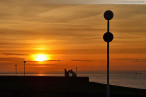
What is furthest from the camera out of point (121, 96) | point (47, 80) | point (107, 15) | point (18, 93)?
point (47, 80)

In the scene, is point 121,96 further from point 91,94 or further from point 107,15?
point 107,15

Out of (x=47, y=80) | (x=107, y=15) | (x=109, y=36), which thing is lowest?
(x=47, y=80)

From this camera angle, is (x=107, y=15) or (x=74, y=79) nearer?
(x=107, y=15)

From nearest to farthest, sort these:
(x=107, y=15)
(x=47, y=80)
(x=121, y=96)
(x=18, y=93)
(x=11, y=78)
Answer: (x=107, y=15) → (x=121, y=96) → (x=18, y=93) → (x=47, y=80) → (x=11, y=78)

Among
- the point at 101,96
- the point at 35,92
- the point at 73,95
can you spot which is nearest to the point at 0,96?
the point at 35,92

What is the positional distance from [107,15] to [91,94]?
22.9ft

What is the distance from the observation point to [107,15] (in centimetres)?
2214

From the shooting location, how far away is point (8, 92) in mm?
Result: 27594

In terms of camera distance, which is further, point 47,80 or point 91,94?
point 47,80

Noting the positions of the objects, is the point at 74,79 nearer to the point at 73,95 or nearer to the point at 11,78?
the point at 11,78

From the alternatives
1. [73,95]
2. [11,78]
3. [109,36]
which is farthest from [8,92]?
[11,78]

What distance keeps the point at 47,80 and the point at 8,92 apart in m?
21.2

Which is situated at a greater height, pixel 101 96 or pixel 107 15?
pixel 107 15

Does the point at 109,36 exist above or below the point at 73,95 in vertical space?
above
